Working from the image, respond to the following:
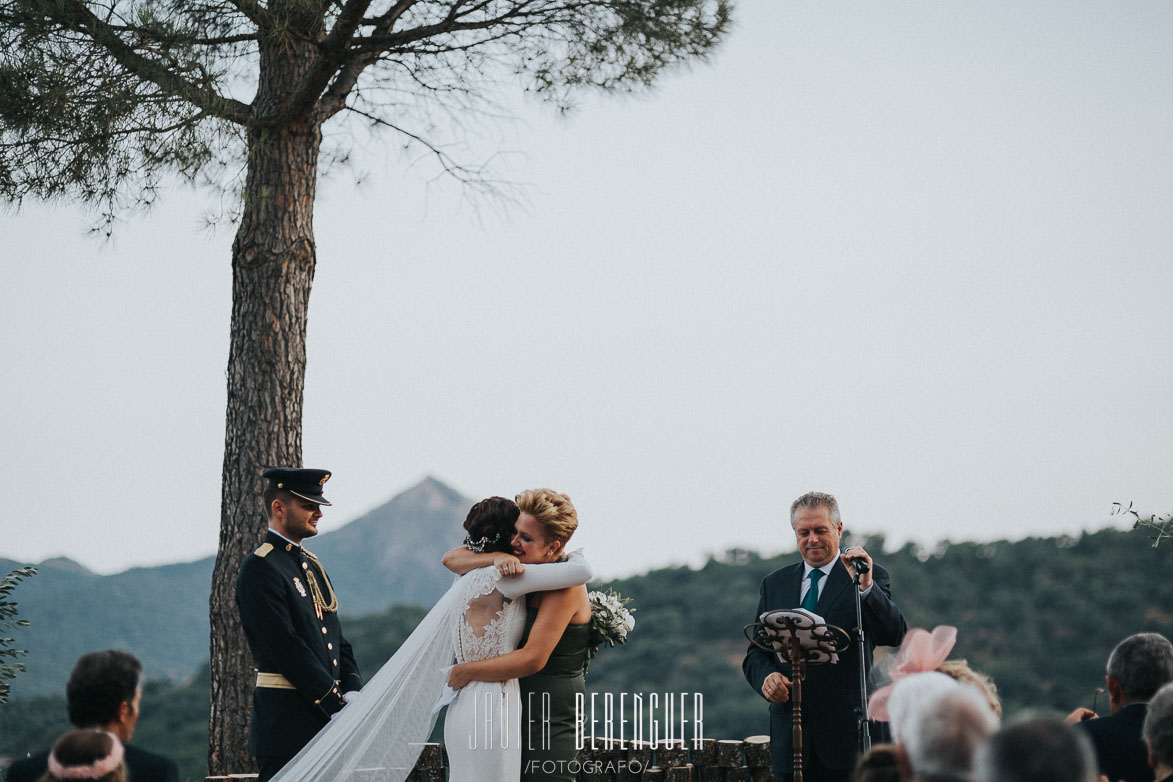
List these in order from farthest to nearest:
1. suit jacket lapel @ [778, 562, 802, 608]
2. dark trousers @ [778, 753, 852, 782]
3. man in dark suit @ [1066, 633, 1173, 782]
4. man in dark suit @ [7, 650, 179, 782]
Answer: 1. suit jacket lapel @ [778, 562, 802, 608]
2. dark trousers @ [778, 753, 852, 782]
3. man in dark suit @ [1066, 633, 1173, 782]
4. man in dark suit @ [7, 650, 179, 782]

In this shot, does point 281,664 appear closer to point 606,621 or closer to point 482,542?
point 482,542

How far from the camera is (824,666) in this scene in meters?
4.34

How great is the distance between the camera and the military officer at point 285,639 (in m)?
4.24

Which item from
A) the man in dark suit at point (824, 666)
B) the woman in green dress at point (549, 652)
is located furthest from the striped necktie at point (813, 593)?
the woman in green dress at point (549, 652)

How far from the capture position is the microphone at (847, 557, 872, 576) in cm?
394

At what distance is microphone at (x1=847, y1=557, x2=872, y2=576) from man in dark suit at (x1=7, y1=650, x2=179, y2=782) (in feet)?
7.74

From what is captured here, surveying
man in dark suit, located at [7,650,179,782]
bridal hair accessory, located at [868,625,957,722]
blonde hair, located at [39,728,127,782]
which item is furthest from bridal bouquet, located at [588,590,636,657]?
blonde hair, located at [39,728,127,782]

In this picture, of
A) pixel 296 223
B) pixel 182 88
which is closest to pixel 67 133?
pixel 182 88

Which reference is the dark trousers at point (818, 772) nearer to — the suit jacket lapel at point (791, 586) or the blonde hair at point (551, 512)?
the suit jacket lapel at point (791, 586)

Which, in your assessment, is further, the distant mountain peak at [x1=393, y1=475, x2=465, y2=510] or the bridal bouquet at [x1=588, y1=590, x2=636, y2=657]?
the distant mountain peak at [x1=393, y1=475, x2=465, y2=510]

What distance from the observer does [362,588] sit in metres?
32.6

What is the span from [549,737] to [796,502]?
1.40 meters

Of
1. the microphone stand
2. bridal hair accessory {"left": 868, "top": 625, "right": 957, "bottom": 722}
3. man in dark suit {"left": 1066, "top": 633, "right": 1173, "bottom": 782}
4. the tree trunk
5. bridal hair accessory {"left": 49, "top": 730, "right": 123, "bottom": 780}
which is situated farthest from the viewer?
the tree trunk

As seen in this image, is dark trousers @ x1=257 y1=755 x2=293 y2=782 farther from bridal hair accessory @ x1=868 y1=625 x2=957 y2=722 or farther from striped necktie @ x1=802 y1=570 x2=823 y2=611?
bridal hair accessory @ x1=868 y1=625 x2=957 y2=722
